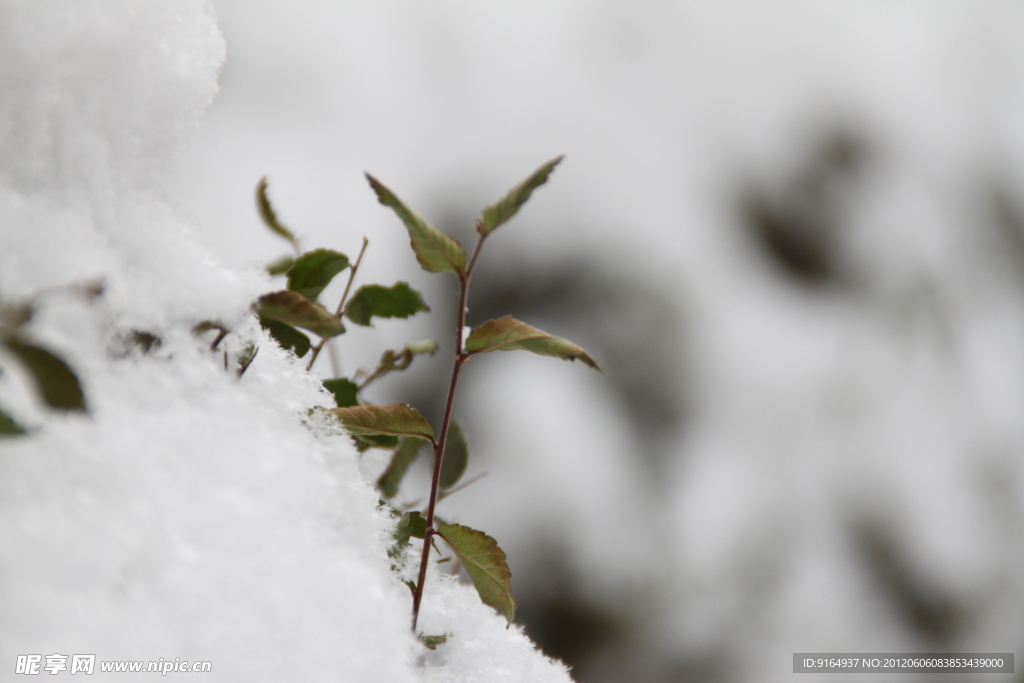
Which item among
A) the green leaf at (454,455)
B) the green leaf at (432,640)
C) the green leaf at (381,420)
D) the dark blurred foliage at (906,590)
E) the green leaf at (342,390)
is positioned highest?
the green leaf at (342,390)

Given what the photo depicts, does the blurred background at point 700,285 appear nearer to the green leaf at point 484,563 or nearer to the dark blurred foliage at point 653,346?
the dark blurred foliage at point 653,346

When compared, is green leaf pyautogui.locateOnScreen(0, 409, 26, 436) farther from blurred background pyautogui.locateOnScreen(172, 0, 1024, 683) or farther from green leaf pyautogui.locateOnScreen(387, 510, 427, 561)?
blurred background pyautogui.locateOnScreen(172, 0, 1024, 683)

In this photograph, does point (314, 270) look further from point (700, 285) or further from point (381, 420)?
point (700, 285)

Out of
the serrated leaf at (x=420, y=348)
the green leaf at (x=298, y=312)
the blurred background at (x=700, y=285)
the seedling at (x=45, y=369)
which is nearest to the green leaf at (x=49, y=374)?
the seedling at (x=45, y=369)

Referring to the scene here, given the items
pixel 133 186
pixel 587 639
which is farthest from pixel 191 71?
pixel 587 639

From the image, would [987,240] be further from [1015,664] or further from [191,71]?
[191,71]
